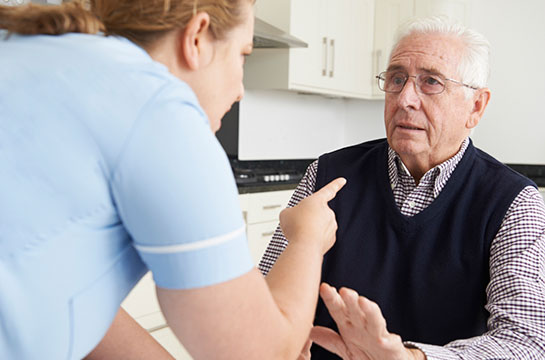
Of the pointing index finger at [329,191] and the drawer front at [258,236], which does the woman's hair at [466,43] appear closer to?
the pointing index finger at [329,191]

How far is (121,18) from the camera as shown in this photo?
73 cm

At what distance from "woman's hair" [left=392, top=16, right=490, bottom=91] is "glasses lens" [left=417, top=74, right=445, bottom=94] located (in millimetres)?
53

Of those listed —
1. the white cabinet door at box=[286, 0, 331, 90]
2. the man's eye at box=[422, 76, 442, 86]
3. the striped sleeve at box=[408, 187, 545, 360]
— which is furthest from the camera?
the white cabinet door at box=[286, 0, 331, 90]

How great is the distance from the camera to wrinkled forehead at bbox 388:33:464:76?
154cm

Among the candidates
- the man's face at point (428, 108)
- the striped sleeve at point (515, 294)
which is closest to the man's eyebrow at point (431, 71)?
the man's face at point (428, 108)

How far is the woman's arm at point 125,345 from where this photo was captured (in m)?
0.97

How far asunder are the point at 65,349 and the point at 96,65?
32 cm

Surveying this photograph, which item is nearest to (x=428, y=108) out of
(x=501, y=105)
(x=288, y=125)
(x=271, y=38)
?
(x=271, y=38)

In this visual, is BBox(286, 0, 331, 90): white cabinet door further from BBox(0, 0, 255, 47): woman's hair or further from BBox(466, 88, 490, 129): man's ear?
BBox(0, 0, 255, 47): woman's hair

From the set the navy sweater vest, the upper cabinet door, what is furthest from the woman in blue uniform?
the upper cabinet door

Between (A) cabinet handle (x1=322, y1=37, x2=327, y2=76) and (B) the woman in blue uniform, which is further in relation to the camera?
(A) cabinet handle (x1=322, y1=37, x2=327, y2=76)

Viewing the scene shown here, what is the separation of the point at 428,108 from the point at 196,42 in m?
0.99

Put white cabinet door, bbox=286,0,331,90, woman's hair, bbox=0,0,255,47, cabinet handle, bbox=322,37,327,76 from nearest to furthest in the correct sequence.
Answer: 1. woman's hair, bbox=0,0,255,47
2. white cabinet door, bbox=286,0,331,90
3. cabinet handle, bbox=322,37,327,76

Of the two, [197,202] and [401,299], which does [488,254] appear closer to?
[401,299]
